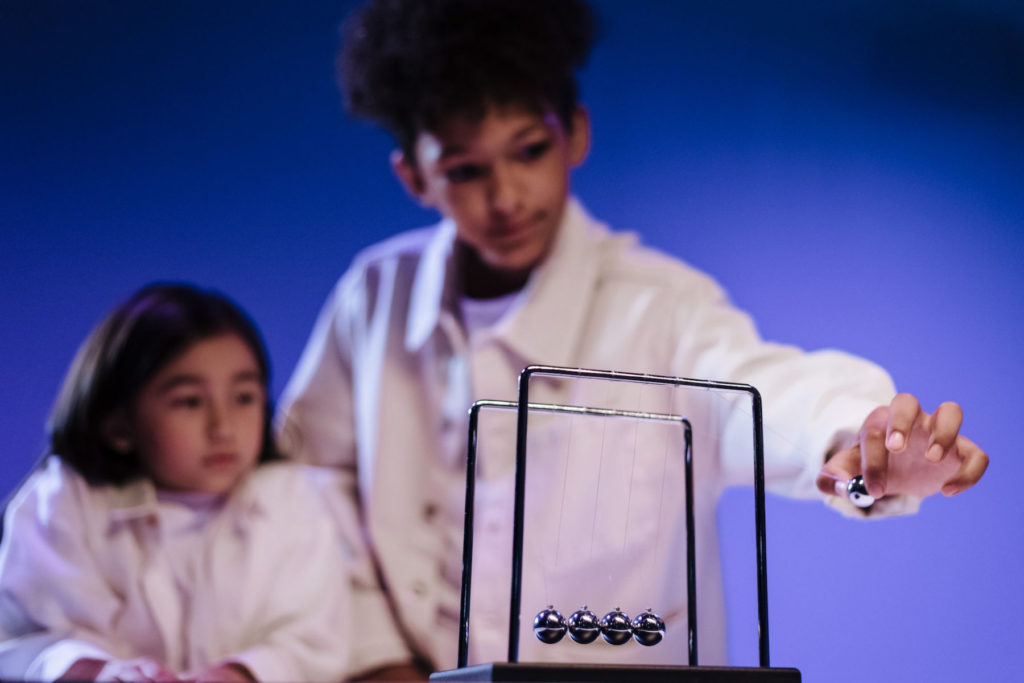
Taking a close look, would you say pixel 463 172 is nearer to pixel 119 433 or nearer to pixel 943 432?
pixel 119 433

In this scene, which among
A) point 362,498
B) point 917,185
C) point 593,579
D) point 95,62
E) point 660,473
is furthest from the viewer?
point 917,185

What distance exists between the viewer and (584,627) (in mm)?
1105

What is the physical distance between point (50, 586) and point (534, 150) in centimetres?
111

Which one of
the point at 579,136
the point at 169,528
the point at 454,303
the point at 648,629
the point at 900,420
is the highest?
the point at 579,136

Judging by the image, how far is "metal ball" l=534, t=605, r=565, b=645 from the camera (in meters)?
1.09

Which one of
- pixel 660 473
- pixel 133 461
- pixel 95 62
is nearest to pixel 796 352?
pixel 660 473

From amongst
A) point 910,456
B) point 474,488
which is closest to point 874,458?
point 910,456

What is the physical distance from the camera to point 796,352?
175cm

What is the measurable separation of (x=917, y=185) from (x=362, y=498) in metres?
1.28

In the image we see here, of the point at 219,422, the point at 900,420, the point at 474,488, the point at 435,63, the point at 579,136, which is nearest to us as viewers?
the point at 900,420

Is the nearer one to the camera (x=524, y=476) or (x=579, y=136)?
(x=524, y=476)

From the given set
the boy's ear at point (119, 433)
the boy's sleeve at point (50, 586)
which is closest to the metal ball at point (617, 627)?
the boy's sleeve at point (50, 586)

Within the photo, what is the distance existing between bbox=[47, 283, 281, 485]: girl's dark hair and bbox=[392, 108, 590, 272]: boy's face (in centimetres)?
45

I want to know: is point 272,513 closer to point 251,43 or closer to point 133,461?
point 133,461
